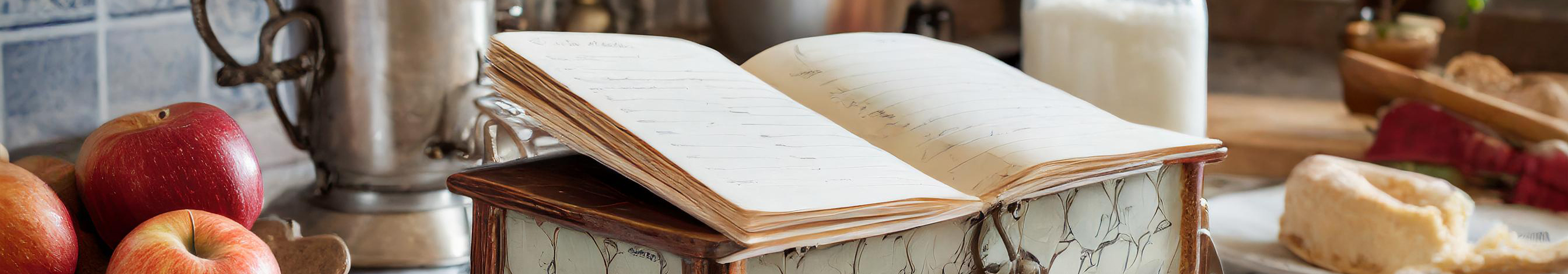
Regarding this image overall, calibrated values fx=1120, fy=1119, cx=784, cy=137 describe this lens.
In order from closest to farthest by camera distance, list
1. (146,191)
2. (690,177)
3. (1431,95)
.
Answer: (690,177), (146,191), (1431,95)

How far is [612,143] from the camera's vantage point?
0.27m

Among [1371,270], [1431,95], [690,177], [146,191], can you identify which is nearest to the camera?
[690,177]

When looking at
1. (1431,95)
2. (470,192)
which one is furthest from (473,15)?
(1431,95)

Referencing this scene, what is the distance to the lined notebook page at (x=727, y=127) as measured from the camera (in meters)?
0.26

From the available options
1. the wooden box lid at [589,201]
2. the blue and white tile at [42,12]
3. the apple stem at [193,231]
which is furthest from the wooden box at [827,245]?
the blue and white tile at [42,12]

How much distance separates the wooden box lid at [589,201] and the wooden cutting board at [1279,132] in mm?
646

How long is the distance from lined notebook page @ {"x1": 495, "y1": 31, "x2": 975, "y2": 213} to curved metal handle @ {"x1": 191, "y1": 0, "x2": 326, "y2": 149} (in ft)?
0.59

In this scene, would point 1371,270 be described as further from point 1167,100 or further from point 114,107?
point 114,107

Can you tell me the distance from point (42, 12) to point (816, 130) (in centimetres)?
44

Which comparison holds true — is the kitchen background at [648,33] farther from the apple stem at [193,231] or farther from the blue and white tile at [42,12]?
the apple stem at [193,231]

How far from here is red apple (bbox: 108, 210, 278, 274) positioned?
Result: 1.08 feet

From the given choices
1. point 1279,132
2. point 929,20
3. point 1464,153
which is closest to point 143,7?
point 929,20

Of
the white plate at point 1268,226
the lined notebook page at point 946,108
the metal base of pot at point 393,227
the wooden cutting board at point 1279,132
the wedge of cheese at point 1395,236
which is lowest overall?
the wooden cutting board at point 1279,132

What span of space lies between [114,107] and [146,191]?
0.24 meters
